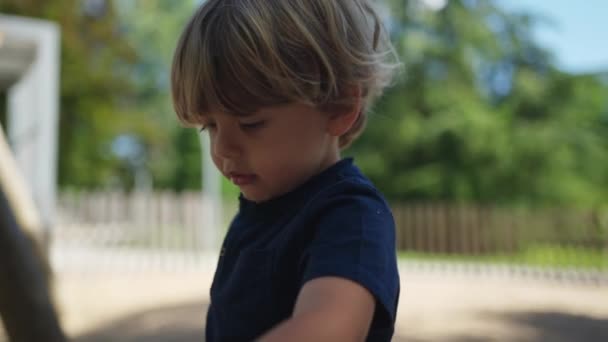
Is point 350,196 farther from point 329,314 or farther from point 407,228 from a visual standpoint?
point 407,228

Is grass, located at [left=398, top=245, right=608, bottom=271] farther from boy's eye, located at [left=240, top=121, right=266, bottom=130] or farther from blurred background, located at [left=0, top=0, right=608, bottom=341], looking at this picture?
boy's eye, located at [left=240, top=121, right=266, bottom=130]

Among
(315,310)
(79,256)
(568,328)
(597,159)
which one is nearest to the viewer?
(315,310)

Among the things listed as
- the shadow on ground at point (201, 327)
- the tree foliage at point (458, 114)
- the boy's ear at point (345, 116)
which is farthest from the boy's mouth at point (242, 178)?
the tree foliage at point (458, 114)

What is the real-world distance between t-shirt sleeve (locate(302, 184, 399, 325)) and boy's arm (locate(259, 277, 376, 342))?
0.01 m

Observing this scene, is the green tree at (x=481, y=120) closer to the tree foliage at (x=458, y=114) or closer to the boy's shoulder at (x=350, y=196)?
the tree foliage at (x=458, y=114)

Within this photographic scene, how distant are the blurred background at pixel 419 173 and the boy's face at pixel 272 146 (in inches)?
200

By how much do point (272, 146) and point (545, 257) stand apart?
12096 millimetres

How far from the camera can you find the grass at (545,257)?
1131 cm

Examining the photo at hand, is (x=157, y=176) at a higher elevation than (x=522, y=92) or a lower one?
lower

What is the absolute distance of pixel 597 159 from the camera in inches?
649

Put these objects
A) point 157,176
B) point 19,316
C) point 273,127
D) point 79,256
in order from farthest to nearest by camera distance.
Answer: point 157,176 < point 79,256 < point 19,316 < point 273,127

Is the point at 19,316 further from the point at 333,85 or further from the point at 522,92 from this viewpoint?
the point at 522,92

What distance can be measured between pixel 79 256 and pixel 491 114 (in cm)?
1010

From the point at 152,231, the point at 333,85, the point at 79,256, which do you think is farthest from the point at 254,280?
the point at 152,231
